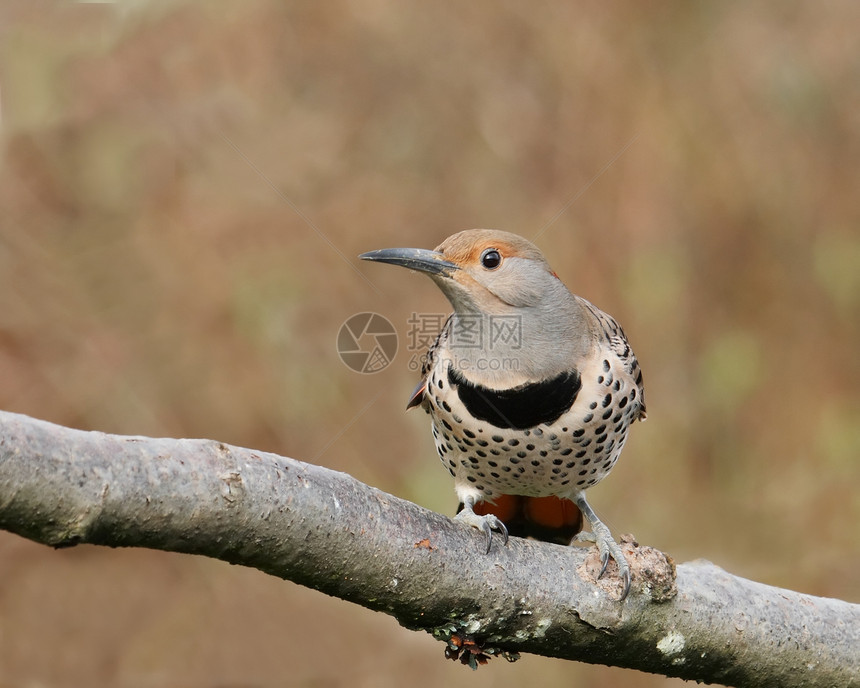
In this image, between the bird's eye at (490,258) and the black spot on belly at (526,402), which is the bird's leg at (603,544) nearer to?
the black spot on belly at (526,402)

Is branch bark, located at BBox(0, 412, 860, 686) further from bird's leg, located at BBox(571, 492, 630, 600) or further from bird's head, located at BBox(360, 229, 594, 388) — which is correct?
bird's head, located at BBox(360, 229, 594, 388)

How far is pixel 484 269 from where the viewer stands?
2.82 meters

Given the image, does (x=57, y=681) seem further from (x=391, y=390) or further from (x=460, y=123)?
(x=460, y=123)

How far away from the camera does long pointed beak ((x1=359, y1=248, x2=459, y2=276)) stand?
2771 mm

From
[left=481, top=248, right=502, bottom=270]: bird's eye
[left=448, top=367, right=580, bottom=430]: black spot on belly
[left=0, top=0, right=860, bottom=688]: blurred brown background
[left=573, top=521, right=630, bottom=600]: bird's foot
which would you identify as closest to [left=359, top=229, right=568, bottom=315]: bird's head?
[left=481, top=248, right=502, bottom=270]: bird's eye

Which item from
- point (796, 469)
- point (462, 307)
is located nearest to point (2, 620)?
point (462, 307)

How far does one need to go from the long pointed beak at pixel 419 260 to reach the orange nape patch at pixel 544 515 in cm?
87

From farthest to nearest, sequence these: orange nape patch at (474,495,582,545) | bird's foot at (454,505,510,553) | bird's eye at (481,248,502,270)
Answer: orange nape patch at (474,495,582,545)
bird's eye at (481,248,502,270)
bird's foot at (454,505,510,553)

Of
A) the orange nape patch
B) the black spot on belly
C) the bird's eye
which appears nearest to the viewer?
the black spot on belly

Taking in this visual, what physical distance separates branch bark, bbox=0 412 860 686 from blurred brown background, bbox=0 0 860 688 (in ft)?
7.50

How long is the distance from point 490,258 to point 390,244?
77.3 inches

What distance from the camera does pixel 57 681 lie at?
14.2 feet

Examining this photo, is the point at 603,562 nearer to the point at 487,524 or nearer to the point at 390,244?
the point at 487,524

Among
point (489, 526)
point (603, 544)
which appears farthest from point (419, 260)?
point (603, 544)
